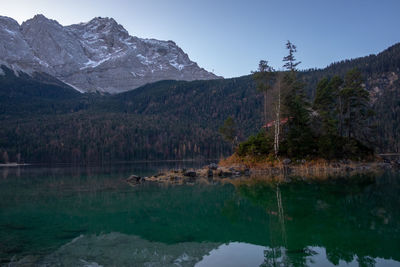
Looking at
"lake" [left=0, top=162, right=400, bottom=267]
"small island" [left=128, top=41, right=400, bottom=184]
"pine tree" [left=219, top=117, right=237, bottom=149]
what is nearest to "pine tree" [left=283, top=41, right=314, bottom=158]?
"small island" [left=128, top=41, right=400, bottom=184]

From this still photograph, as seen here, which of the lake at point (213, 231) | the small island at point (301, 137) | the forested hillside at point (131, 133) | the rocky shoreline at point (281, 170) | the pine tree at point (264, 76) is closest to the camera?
the lake at point (213, 231)

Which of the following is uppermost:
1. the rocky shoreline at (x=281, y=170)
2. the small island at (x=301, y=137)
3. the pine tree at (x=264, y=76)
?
the pine tree at (x=264, y=76)

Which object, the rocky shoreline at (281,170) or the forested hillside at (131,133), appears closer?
the rocky shoreline at (281,170)

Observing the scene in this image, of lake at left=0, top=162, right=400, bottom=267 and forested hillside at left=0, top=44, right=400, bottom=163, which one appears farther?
forested hillside at left=0, top=44, right=400, bottom=163

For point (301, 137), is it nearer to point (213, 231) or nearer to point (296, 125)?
point (296, 125)

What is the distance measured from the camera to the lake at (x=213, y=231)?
8258mm

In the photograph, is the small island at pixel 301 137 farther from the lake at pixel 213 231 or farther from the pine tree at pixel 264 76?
the lake at pixel 213 231

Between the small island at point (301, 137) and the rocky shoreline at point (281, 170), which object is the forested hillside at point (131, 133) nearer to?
the small island at point (301, 137)

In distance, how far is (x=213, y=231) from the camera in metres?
11.0

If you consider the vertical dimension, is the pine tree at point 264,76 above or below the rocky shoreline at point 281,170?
above

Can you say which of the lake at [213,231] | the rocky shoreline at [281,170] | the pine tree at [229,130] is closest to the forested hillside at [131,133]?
the pine tree at [229,130]

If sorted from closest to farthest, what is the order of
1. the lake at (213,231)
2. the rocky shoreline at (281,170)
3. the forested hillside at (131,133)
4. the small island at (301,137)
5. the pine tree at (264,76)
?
the lake at (213,231)
the rocky shoreline at (281,170)
the small island at (301,137)
the pine tree at (264,76)
the forested hillside at (131,133)

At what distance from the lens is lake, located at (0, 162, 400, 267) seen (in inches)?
325

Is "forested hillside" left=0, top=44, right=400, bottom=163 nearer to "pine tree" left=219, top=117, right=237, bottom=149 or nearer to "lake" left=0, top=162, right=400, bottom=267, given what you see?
"pine tree" left=219, top=117, right=237, bottom=149
